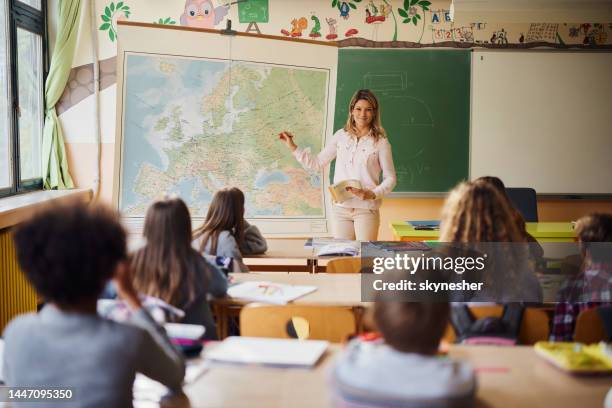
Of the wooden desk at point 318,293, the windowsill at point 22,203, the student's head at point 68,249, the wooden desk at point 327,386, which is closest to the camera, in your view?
the student's head at point 68,249

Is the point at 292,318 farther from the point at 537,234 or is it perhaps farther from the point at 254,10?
the point at 254,10

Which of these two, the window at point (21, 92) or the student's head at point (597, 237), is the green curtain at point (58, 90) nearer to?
the window at point (21, 92)

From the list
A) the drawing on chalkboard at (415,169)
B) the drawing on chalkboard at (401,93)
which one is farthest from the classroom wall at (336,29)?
the drawing on chalkboard at (415,169)

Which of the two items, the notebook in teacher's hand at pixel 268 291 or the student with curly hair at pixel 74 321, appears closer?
the student with curly hair at pixel 74 321

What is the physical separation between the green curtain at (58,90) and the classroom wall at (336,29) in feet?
0.29

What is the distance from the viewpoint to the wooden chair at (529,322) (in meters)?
1.94

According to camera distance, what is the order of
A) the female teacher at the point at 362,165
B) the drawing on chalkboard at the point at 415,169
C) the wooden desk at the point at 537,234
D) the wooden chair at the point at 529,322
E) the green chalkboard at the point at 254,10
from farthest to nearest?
the drawing on chalkboard at the point at 415,169
the green chalkboard at the point at 254,10
the female teacher at the point at 362,165
the wooden desk at the point at 537,234
the wooden chair at the point at 529,322

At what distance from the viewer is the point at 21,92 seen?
4863 millimetres

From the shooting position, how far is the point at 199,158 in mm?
4562

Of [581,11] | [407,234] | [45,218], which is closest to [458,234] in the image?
[45,218]

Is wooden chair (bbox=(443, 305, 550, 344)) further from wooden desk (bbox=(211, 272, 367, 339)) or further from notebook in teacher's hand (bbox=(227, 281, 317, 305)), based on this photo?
notebook in teacher's hand (bbox=(227, 281, 317, 305))

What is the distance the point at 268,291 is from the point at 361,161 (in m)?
1.89

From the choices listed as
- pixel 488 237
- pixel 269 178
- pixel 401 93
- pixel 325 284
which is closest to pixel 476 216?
pixel 488 237

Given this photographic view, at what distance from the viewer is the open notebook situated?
1628 mm
